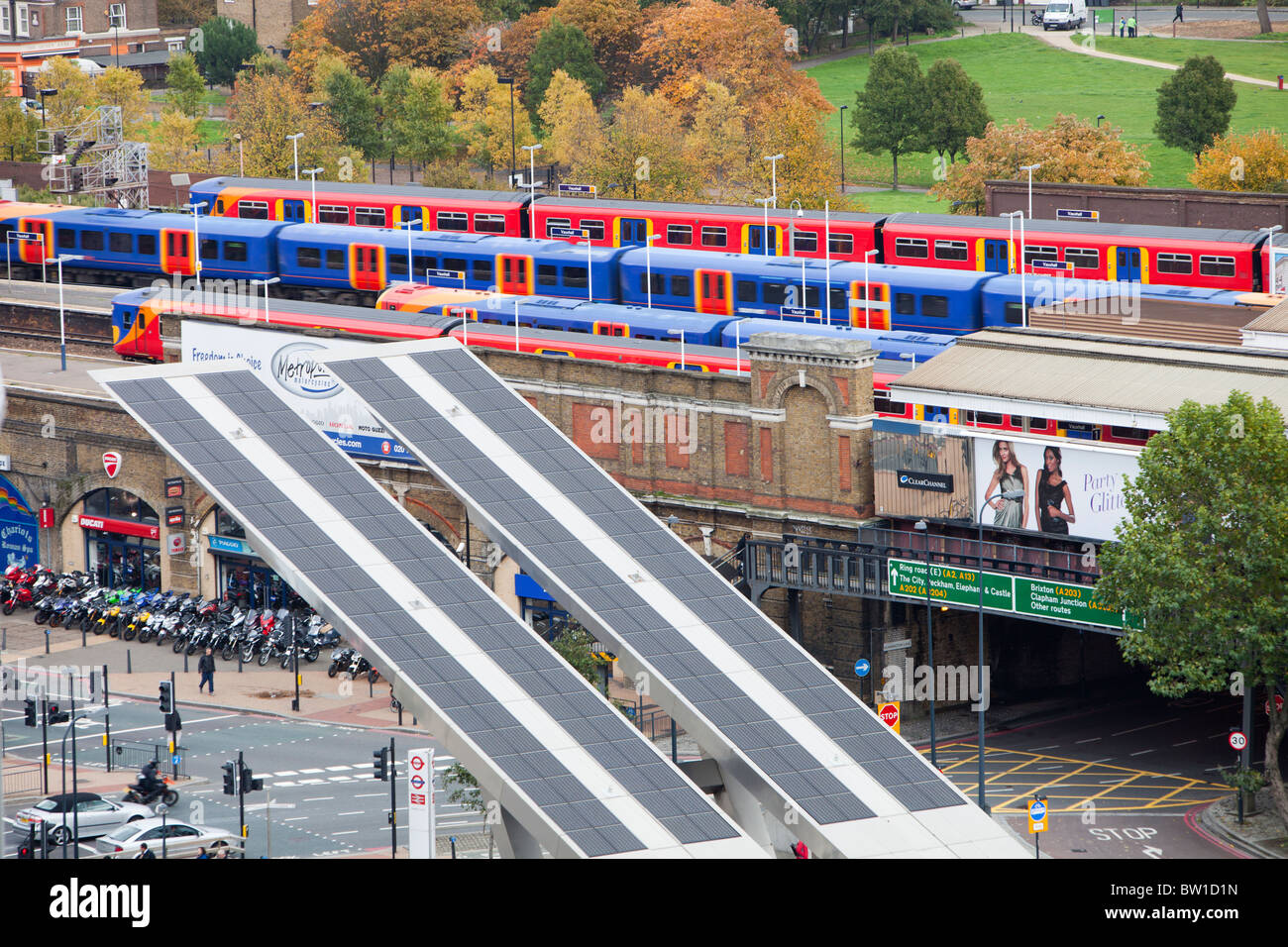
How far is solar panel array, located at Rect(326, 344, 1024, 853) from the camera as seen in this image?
42219 mm

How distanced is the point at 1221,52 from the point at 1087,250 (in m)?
89.7

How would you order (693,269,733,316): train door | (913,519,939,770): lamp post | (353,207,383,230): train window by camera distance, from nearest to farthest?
(913,519,939,770): lamp post
(693,269,733,316): train door
(353,207,383,230): train window

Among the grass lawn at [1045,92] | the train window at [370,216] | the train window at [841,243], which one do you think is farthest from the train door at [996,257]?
the grass lawn at [1045,92]

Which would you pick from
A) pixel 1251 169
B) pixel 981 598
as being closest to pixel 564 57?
pixel 1251 169

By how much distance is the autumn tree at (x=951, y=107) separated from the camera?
133 meters

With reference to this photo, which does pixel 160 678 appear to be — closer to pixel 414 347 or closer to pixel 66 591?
pixel 66 591

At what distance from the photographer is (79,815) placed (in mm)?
48562

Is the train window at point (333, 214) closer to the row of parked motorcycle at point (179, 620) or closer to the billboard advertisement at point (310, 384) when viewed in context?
the billboard advertisement at point (310, 384)

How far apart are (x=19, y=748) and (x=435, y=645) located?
19.3m

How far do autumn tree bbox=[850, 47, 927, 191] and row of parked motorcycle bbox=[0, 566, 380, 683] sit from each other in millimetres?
76628

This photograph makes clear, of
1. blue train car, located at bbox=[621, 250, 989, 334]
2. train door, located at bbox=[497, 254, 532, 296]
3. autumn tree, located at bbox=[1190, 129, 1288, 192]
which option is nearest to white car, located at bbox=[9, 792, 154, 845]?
blue train car, located at bbox=[621, 250, 989, 334]

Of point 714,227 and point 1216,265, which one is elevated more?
point 714,227

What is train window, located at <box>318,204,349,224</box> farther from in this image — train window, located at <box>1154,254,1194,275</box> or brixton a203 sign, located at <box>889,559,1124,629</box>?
brixton a203 sign, located at <box>889,559,1124,629</box>

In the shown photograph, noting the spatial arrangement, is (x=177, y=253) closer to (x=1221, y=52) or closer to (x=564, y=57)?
(x=564, y=57)
